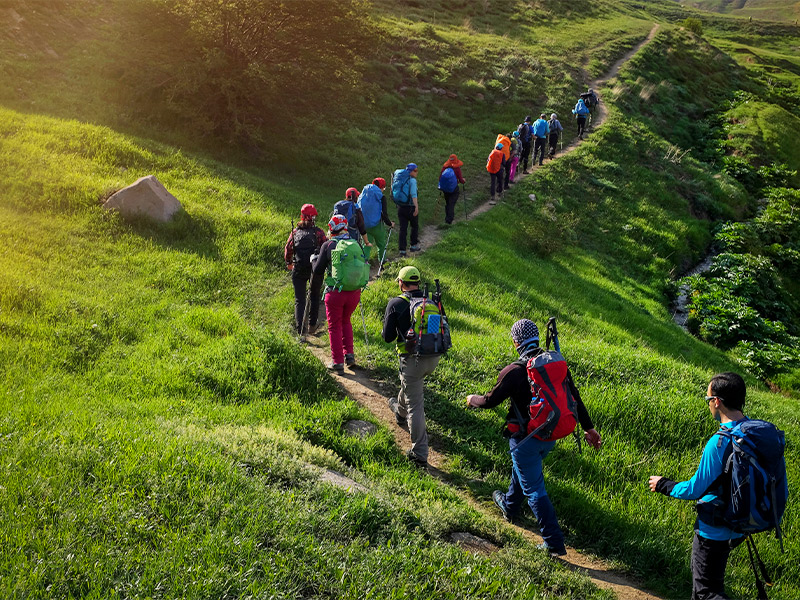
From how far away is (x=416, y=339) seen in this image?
22.1 ft

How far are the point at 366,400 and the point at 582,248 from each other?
14.7m

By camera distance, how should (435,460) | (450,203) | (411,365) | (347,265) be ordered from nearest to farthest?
(411,365)
(435,460)
(347,265)
(450,203)

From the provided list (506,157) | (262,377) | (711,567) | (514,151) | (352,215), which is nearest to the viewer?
(711,567)

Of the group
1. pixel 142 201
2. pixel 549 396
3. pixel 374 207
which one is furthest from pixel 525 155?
pixel 549 396

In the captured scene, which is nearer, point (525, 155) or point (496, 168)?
point (496, 168)

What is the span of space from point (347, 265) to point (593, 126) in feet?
94.1

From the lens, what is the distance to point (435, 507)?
18.8ft

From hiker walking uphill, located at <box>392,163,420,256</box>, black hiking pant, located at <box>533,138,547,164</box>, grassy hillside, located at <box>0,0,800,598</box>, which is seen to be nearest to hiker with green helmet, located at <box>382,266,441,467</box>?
grassy hillside, located at <box>0,0,800,598</box>

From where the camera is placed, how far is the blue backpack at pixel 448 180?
640 inches

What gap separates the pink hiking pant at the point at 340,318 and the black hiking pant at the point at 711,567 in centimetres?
580

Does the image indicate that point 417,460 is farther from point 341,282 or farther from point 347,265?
point 347,265

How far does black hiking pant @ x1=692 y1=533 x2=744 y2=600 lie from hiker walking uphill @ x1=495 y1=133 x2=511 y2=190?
17.4 meters

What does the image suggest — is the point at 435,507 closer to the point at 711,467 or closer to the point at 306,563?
the point at 306,563

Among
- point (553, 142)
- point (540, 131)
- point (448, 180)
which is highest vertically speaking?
point (540, 131)
